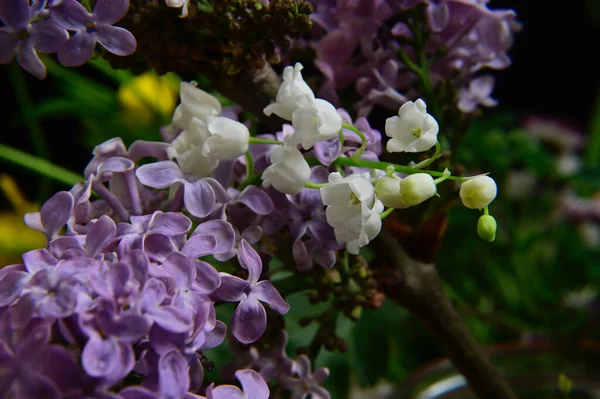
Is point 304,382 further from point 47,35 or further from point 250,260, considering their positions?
point 47,35

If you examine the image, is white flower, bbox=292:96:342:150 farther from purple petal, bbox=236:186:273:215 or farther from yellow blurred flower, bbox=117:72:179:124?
yellow blurred flower, bbox=117:72:179:124

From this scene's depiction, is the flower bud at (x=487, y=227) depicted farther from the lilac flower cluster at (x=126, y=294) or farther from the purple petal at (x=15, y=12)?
the purple petal at (x=15, y=12)

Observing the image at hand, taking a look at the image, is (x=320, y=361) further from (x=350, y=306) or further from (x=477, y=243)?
(x=477, y=243)

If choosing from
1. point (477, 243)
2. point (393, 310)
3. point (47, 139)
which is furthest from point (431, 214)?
point (47, 139)

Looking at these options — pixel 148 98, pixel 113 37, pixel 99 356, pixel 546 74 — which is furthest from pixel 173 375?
pixel 546 74

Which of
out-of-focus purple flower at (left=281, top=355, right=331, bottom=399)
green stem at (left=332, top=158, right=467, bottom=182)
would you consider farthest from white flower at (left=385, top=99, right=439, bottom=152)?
out-of-focus purple flower at (left=281, top=355, right=331, bottom=399)
